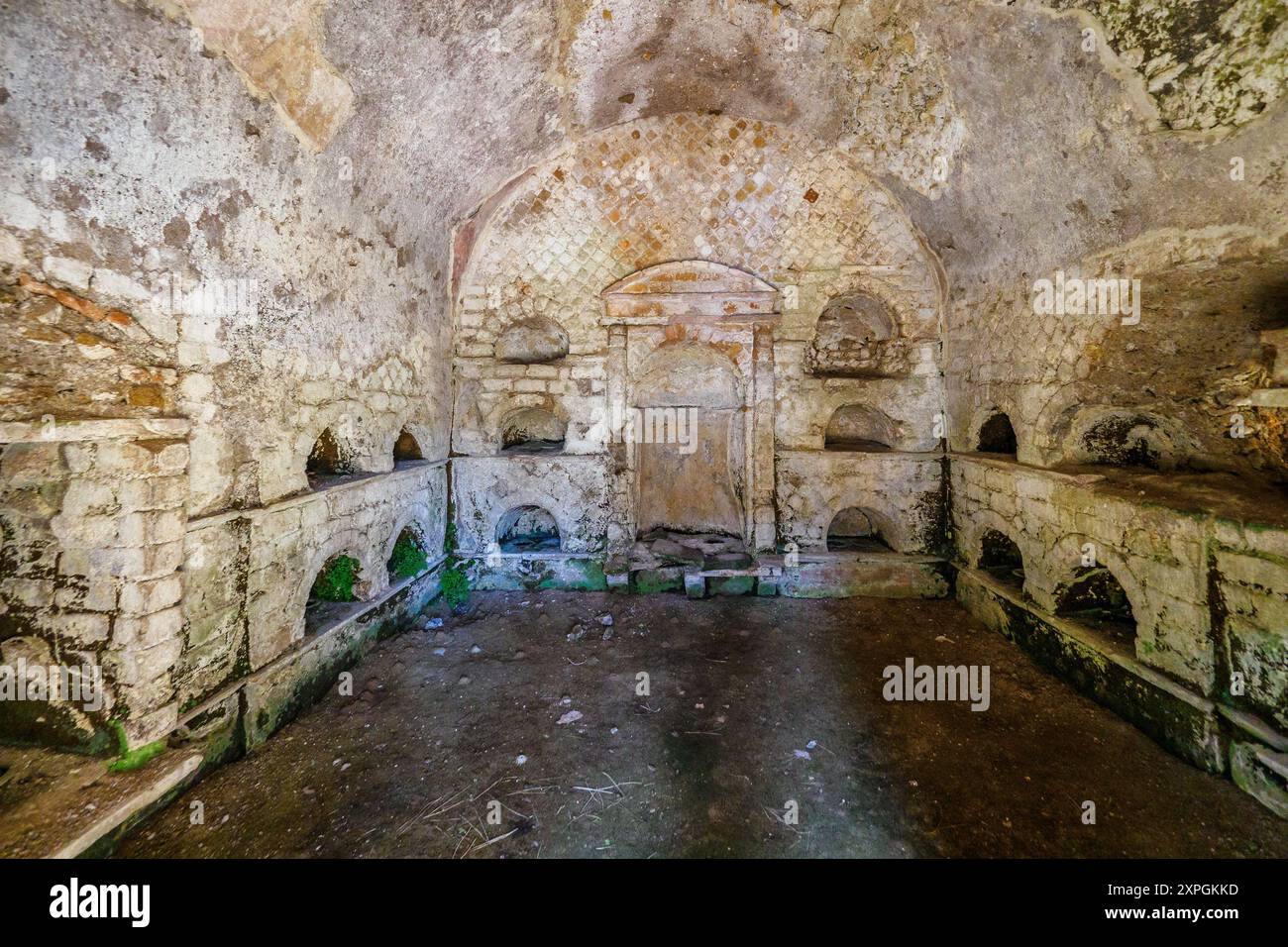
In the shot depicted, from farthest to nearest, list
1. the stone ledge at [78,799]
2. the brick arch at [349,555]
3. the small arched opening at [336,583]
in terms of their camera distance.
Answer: the small arched opening at [336,583]
the brick arch at [349,555]
the stone ledge at [78,799]

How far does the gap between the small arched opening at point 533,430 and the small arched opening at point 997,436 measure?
16.0ft

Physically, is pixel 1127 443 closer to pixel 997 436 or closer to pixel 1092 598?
pixel 997 436

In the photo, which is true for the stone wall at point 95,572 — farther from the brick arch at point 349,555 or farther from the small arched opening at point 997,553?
the small arched opening at point 997,553

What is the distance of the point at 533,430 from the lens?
7.11 m

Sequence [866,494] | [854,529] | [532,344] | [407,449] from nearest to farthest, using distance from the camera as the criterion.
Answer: [407,449] → [866,494] → [532,344] → [854,529]

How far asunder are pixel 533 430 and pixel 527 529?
4.41 ft

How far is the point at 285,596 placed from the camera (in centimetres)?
380

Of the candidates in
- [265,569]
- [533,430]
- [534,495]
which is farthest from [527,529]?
[265,569]

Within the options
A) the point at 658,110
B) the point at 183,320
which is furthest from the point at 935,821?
the point at 658,110

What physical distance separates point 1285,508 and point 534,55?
6285mm

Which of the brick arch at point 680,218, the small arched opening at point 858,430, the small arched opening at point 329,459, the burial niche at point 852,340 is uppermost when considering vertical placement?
the brick arch at point 680,218

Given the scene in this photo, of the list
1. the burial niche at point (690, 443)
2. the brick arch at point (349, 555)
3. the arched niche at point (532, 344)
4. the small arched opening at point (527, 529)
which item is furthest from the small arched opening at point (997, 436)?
the brick arch at point (349, 555)

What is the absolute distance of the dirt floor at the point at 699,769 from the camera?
2.79 m
